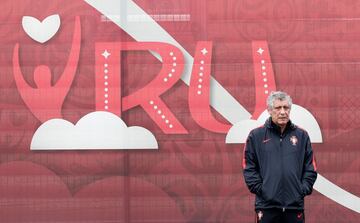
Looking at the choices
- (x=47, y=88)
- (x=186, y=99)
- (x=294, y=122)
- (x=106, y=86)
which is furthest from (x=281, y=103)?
(x=47, y=88)

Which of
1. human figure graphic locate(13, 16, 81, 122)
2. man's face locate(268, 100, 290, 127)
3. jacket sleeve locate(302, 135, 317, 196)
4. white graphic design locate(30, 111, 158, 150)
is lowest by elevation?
jacket sleeve locate(302, 135, 317, 196)

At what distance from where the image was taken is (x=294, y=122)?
19.8ft

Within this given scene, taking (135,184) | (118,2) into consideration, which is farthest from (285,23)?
(135,184)

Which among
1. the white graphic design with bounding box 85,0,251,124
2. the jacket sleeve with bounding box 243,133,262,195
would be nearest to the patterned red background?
the white graphic design with bounding box 85,0,251,124

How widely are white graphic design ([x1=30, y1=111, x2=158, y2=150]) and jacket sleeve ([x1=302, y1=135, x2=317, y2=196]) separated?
1759 mm

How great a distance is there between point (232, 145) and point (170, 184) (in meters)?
0.65

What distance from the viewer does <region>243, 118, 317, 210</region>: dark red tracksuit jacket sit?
4551mm

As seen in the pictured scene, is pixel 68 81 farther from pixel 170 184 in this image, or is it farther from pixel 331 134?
pixel 331 134

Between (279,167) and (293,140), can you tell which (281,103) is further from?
(279,167)

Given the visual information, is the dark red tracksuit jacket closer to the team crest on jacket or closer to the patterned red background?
the team crest on jacket

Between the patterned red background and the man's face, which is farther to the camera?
the patterned red background

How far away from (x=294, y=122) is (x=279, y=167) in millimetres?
1550

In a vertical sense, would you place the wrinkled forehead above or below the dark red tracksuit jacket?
above

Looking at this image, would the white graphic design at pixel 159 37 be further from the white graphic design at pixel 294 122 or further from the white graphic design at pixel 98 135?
the white graphic design at pixel 98 135
